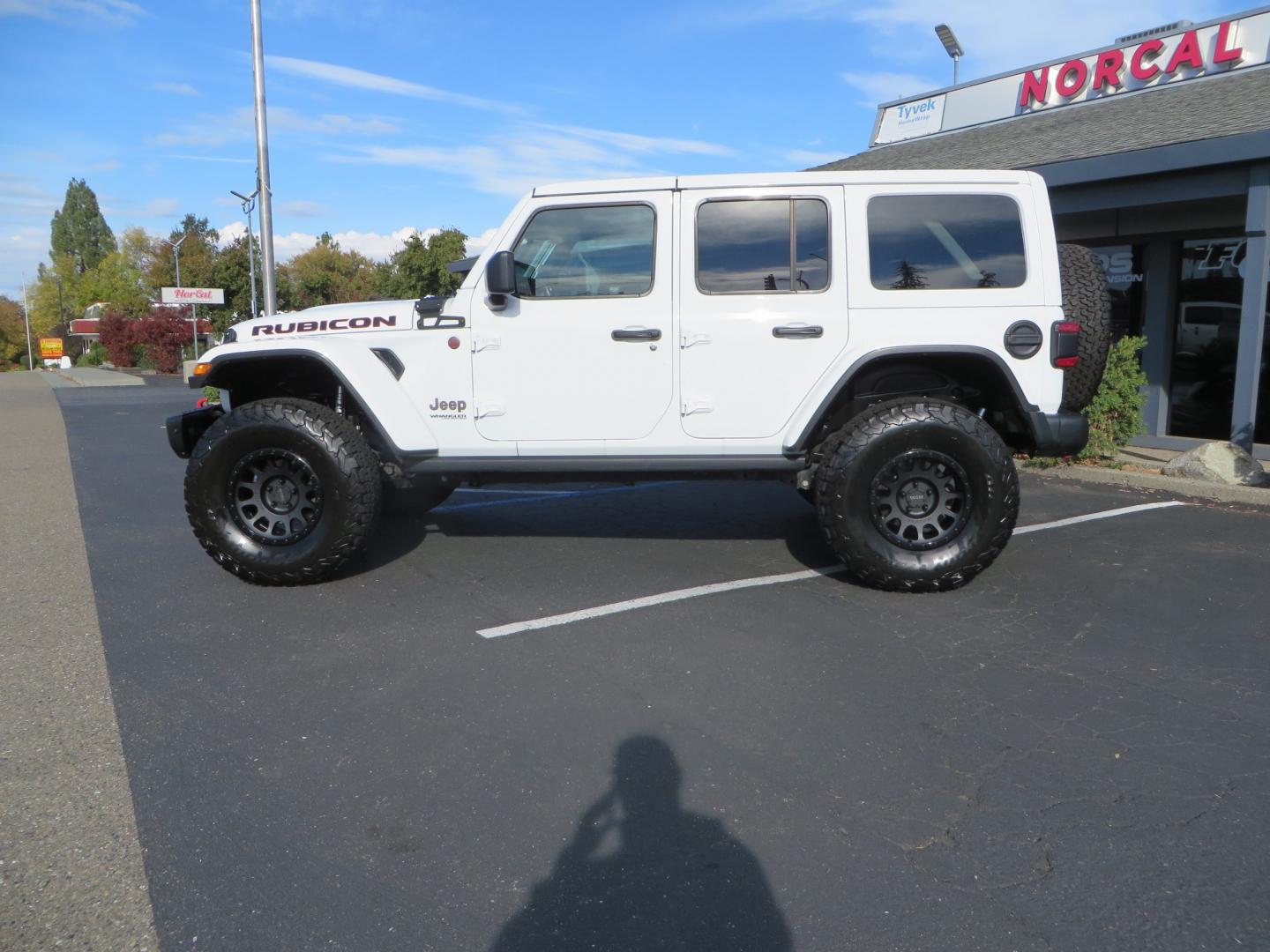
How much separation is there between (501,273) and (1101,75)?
36.3 ft

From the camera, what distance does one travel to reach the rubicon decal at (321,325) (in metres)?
5.33

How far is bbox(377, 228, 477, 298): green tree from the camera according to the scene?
128ft

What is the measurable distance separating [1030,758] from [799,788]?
87 centimetres

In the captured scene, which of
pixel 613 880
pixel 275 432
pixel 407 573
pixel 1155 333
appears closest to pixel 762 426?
pixel 407 573

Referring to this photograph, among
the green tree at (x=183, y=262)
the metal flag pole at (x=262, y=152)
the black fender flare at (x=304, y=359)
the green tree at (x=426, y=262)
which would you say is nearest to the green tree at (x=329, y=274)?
the green tree at (x=183, y=262)

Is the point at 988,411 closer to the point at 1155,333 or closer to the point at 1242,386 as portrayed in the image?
the point at 1242,386

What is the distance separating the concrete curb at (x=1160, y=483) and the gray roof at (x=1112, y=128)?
11.0ft

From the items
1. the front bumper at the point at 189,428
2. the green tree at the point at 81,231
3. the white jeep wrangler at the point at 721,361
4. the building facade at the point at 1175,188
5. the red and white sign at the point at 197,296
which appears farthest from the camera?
the green tree at the point at 81,231

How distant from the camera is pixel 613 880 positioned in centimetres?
267

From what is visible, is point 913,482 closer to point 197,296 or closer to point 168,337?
point 168,337

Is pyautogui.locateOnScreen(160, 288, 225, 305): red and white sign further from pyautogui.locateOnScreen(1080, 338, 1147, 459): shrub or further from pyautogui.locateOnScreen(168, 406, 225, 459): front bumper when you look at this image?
pyautogui.locateOnScreen(1080, 338, 1147, 459): shrub

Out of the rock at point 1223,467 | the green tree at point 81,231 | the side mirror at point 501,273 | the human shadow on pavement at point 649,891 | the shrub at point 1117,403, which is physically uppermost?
the green tree at point 81,231

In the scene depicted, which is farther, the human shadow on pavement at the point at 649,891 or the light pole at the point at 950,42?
the light pole at the point at 950,42

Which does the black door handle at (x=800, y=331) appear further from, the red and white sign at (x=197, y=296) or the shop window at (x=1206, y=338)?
the red and white sign at (x=197, y=296)
